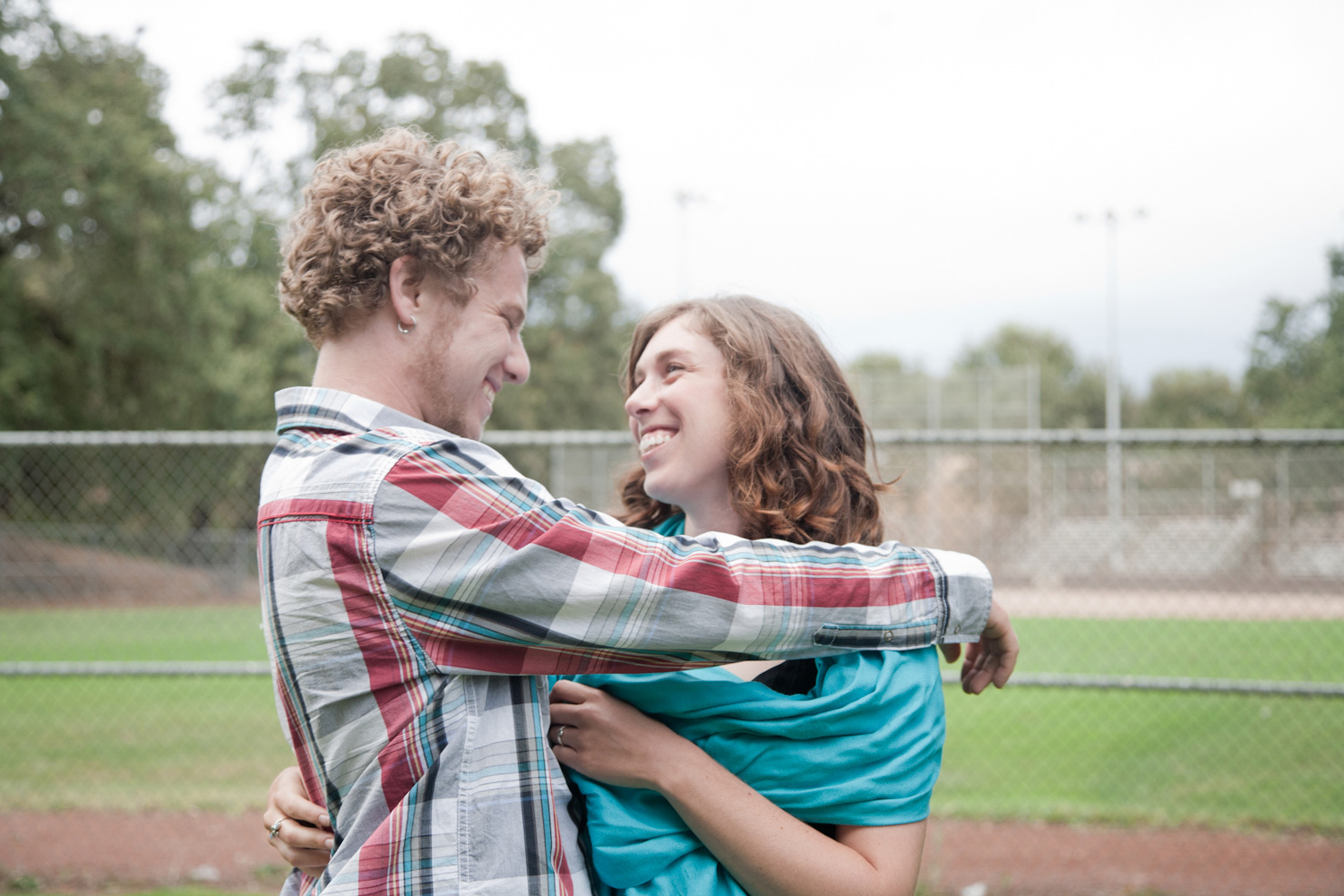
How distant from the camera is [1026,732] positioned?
27.2 ft

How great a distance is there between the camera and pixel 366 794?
130 centimetres

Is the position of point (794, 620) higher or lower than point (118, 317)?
lower

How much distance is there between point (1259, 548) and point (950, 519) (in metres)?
7.44

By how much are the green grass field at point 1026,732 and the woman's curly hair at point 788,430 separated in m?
4.48

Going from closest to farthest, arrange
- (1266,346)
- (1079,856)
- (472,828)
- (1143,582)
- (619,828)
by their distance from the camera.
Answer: (472,828), (619,828), (1079,856), (1143,582), (1266,346)

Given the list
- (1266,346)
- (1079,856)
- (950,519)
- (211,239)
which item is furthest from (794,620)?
(211,239)

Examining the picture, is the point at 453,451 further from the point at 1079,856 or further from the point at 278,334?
the point at 278,334

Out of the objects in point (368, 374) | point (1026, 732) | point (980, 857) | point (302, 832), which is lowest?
point (1026, 732)

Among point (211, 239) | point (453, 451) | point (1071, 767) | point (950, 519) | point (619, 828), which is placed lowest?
point (1071, 767)

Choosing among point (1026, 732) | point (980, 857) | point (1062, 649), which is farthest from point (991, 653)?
point (1062, 649)

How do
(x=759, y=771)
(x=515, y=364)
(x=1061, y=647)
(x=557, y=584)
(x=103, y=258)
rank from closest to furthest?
1. (x=557, y=584)
2. (x=759, y=771)
3. (x=515, y=364)
4. (x=1061, y=647)
5. (x=103, y=258)

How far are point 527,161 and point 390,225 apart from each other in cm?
2154

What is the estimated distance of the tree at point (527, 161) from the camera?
79.2 feet

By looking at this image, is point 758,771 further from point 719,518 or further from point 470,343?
point 470,343
